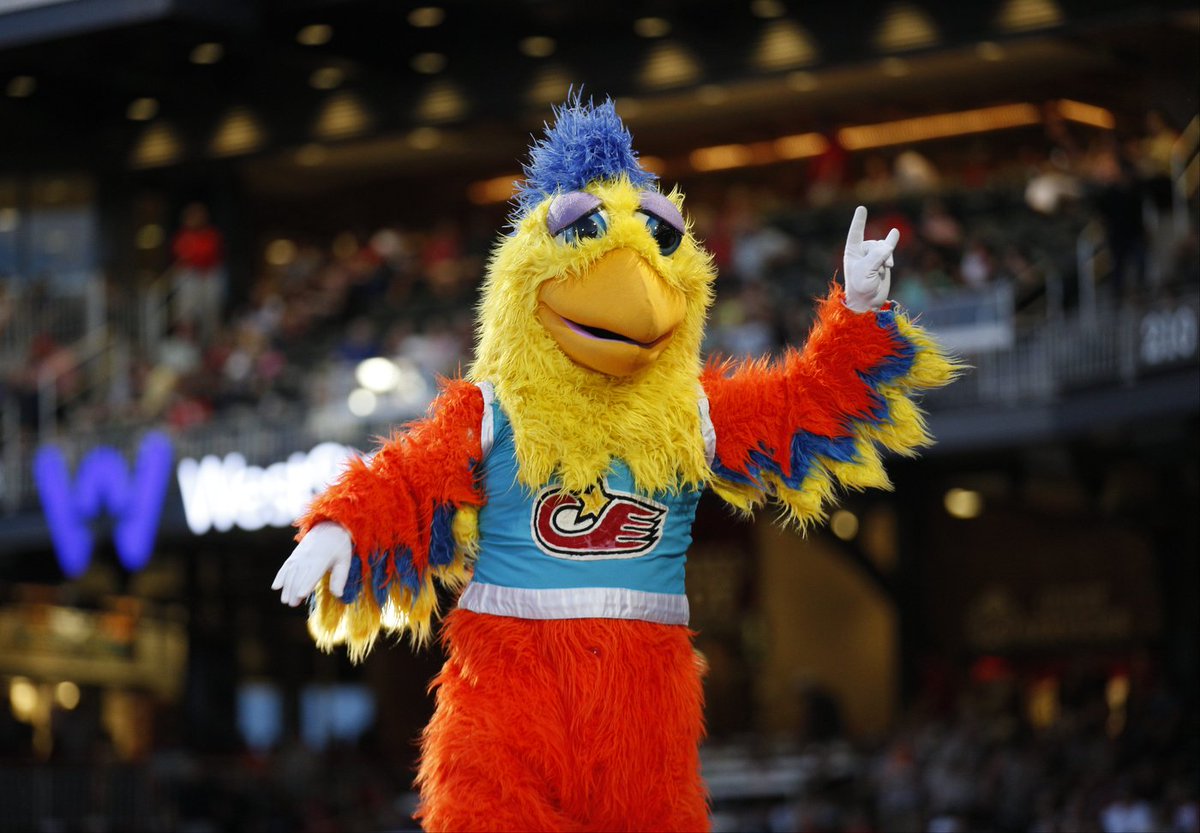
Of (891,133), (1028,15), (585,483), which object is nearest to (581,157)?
(585,483)

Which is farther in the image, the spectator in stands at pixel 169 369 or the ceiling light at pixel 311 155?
the ceiling light at pixel 311 155

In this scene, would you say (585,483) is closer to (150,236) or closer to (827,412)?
(827,412)

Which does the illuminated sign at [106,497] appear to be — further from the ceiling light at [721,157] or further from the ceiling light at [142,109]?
the ceiling light at [721,157]

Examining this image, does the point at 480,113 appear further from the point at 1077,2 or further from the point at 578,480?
the point at 578,480

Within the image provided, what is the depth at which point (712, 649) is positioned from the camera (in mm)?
20031

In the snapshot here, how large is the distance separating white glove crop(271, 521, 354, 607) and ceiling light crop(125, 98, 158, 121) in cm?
1532

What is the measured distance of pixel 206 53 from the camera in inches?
704

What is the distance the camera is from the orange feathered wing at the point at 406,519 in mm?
5113

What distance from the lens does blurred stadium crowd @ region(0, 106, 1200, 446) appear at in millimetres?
12828

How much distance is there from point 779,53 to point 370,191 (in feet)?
23.6

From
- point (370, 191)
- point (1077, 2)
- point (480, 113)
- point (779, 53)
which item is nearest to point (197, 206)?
point (370, 191)

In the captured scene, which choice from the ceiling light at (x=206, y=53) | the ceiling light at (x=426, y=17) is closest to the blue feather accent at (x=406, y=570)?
the ceiling light at (x=426, y=17)

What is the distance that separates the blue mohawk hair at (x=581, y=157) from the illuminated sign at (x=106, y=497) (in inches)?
409

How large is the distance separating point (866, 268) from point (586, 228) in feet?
2.57
